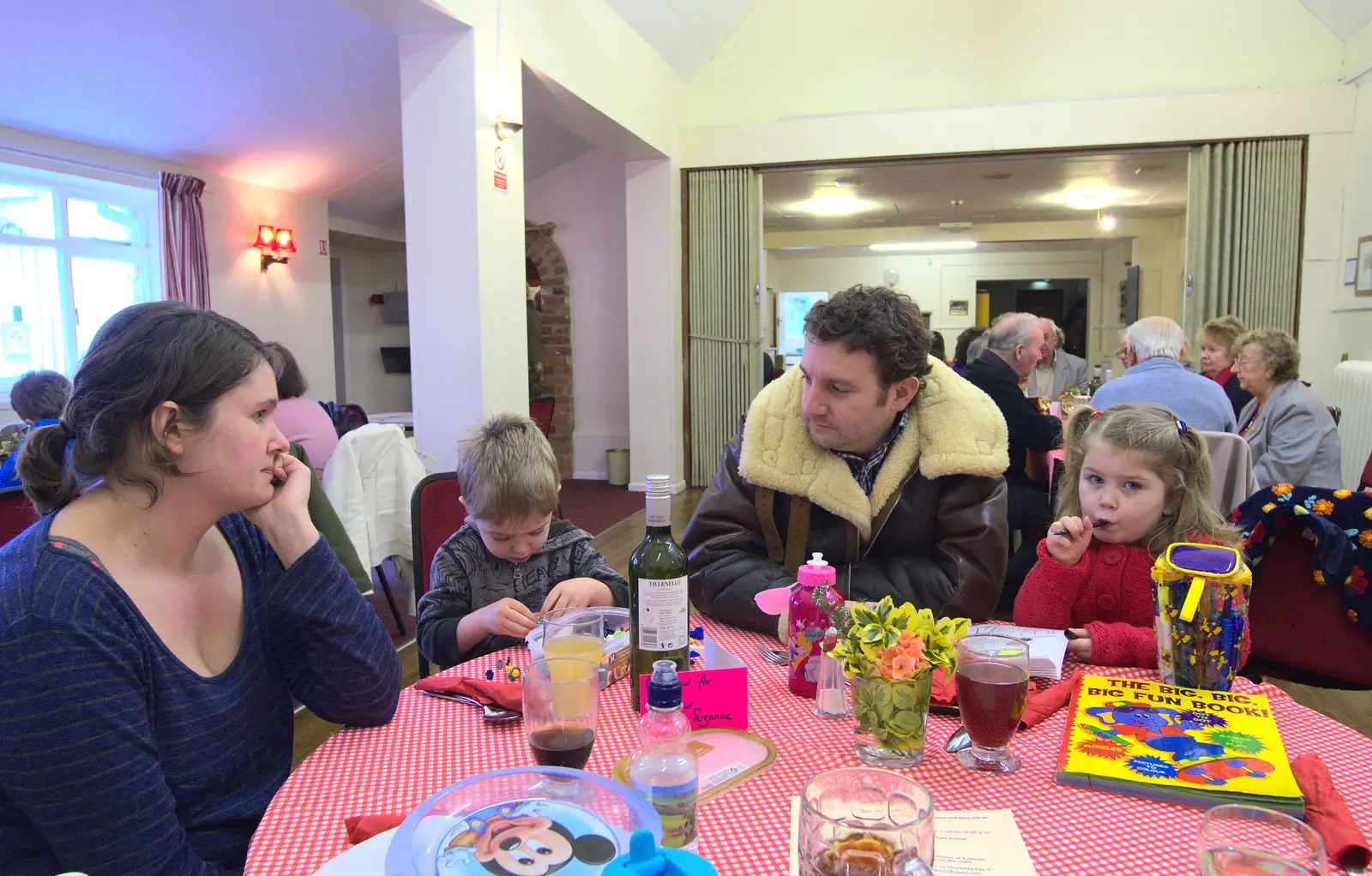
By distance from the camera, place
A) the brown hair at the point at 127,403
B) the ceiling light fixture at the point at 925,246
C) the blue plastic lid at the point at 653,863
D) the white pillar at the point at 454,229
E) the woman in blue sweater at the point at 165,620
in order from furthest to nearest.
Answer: the ceiling light fixture at the point at 925,246 < the white pillar at the point at 454,229 < the brown hair at the point at 127,403 < the woman in blue sweater at the point at 165,620 < the blue plastic lid at the point at 653,863

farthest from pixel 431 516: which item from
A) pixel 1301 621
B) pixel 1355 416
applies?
pixel 1355 416

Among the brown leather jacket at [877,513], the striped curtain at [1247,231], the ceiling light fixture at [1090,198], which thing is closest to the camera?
the brown leather jacket at [877,513]

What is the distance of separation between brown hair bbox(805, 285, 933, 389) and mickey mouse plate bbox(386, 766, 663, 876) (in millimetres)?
1113

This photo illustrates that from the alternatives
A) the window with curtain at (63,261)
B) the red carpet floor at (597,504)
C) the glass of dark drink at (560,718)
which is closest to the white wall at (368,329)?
the window with curtain at (63,261)

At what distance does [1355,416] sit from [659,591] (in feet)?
20.4

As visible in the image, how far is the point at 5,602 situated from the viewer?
39.6 inches

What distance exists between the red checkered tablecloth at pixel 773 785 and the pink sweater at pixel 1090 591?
32cm

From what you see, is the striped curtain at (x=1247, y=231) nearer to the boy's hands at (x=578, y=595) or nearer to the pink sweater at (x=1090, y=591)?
the pink sweater at (x=1090, y=591)

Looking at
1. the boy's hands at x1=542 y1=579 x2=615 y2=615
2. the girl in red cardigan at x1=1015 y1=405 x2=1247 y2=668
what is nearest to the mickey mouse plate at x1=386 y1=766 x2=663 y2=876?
the boy's hands at x1=542 y1=579 x2=615 y2=615

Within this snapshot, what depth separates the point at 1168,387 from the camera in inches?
140

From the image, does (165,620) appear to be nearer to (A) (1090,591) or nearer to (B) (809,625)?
(B) (809,625)

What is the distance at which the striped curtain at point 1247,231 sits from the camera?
6363 millimetres

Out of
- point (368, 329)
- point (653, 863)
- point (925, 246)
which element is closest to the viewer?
point (653, 863)

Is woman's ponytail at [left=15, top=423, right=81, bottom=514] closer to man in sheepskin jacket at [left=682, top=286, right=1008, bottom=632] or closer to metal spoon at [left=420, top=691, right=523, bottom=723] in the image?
metal spoon at [left=420, top=691, right=523, bottom=723]
